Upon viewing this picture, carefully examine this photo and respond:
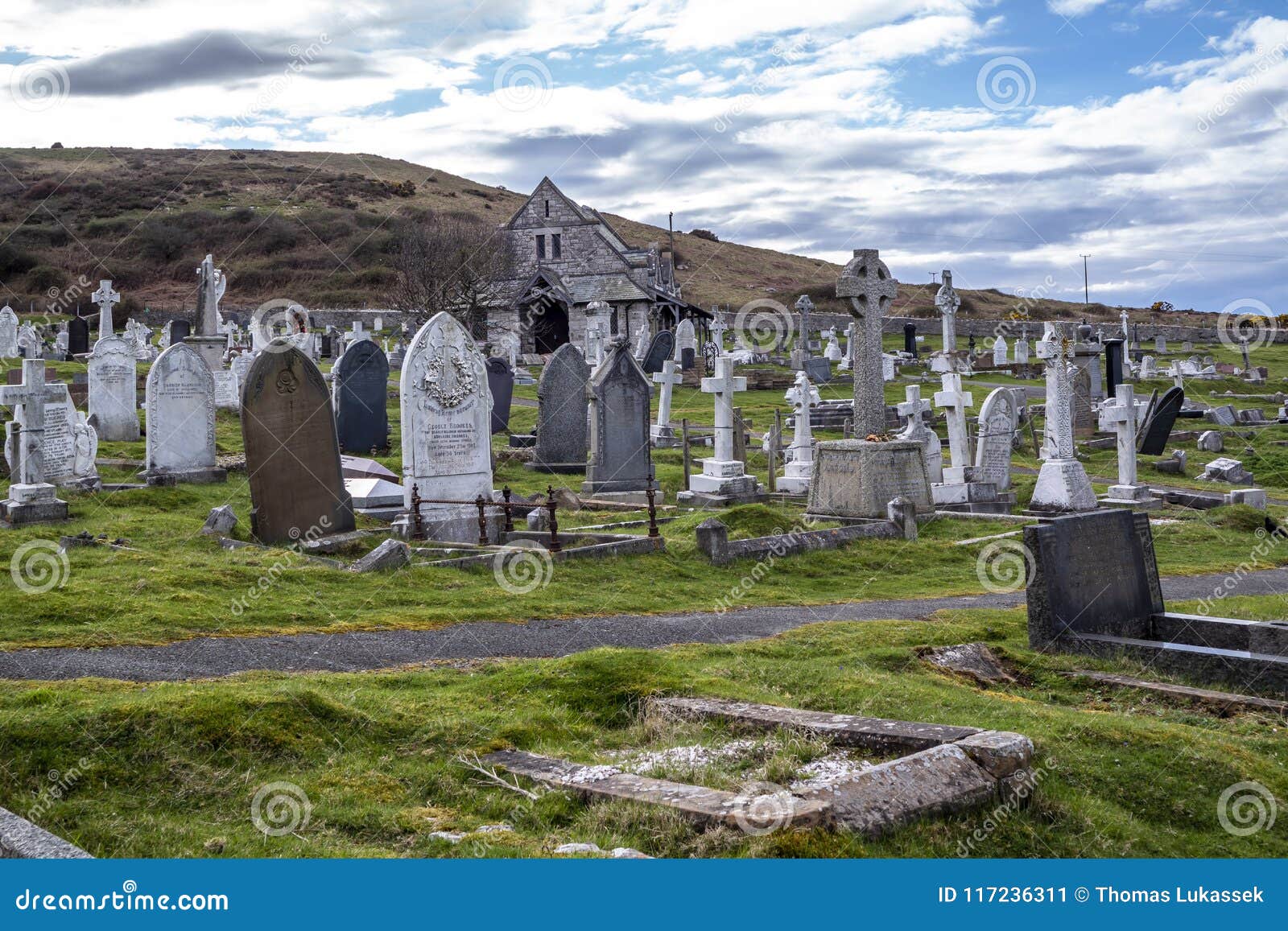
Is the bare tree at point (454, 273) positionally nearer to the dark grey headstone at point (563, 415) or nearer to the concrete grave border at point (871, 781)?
the dark grey headstone at point (563, 415)

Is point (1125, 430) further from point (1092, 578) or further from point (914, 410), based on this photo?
point (1092, 578)

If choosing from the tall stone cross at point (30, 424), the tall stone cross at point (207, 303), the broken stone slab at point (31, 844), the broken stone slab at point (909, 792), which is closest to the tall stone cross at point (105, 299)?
the tall stone cross at point (207, 303)

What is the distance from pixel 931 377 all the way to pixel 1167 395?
19104mm

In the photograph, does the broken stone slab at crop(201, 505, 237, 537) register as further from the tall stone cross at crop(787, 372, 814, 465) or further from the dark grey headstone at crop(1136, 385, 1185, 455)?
the dark grey headstone at crop(1136, 385, 1185, 455)

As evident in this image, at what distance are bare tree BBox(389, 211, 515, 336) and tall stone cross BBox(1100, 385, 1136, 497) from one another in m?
36.3

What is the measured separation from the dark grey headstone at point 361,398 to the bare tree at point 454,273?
29.8 m

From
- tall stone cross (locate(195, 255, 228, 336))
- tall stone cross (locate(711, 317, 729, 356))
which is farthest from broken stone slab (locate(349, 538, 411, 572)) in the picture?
tall stone cross (locate(711, 317, 729, 356))

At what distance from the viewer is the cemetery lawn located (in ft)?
16.2

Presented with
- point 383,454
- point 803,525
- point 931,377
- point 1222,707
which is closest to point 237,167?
point 931,377

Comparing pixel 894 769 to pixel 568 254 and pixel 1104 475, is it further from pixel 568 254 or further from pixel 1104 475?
pixel 568 254

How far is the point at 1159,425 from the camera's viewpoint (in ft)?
82.5

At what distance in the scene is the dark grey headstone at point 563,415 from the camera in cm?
2127

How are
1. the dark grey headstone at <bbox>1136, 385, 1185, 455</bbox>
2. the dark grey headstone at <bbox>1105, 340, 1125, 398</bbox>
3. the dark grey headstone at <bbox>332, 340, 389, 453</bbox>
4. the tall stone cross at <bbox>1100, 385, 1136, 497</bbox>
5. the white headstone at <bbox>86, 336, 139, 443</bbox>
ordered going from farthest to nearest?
the dark grey headstone at <bbox>1105, 340, 1125, 398</bbox>, the dark grey headstone at <bbox>1136, 385, 1185, 455</bbox>, the white headstone at <bbox>86, 336, 139, 443</bbox>, the dark grey headstone at <bbox>332, 340, 389, 453</bbox>, the tall stone cross at <bbox>1100, 385, 1136, 497</bbox>

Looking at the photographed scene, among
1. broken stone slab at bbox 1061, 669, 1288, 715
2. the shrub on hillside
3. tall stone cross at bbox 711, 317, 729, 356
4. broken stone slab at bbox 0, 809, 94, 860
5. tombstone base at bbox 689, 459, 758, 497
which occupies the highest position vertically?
the shrub on hillside
